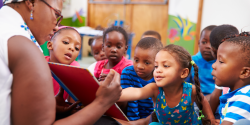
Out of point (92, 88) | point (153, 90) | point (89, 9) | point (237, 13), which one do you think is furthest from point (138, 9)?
point (92, 88)

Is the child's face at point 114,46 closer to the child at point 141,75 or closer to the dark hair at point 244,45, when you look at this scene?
the child at point 141,75

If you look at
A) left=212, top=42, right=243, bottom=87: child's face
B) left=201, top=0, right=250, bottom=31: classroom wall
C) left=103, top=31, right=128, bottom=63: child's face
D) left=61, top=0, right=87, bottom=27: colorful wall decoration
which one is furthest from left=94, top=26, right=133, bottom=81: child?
left=61, top=0, right=87, bottom=27: colorful wall decoration

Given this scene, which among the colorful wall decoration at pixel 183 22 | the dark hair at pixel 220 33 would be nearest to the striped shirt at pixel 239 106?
the dark hair at pixel 220 33

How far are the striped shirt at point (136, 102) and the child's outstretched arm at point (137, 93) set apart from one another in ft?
0.84

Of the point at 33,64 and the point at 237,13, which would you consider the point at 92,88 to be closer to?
the point at 33,64

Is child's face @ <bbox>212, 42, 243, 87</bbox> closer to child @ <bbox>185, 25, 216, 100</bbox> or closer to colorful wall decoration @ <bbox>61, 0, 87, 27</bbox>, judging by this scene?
A: child @ <bbox>185, 25, 216, 100</bbox>

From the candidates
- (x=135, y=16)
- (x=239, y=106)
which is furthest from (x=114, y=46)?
(x=135, y=16)

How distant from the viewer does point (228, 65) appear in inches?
45.6

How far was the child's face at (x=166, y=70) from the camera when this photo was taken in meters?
1.27

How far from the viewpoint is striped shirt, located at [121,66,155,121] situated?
62.1 inches

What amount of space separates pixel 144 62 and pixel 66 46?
0.66 m

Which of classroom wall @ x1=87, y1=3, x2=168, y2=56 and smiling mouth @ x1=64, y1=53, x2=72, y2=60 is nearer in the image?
smiling mouth @ x1=64, y1=53, x2=72, y2=60

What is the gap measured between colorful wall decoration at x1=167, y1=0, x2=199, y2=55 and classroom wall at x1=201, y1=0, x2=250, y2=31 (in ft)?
1.25

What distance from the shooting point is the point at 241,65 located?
113 centimetres
